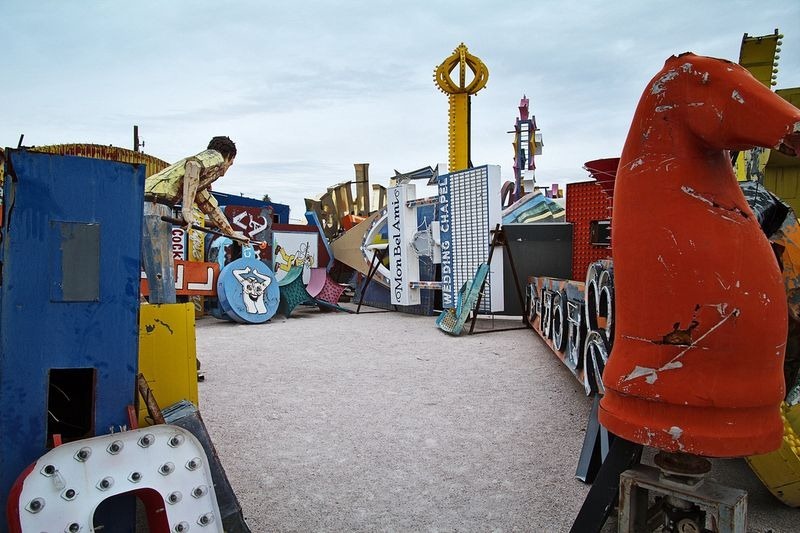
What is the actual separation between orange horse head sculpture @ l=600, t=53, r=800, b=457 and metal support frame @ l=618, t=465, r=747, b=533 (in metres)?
0.16

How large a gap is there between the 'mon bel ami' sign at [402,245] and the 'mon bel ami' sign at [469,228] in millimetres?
711

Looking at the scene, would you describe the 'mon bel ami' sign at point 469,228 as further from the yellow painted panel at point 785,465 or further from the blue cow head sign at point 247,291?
the yellow painted panel at point 785,465

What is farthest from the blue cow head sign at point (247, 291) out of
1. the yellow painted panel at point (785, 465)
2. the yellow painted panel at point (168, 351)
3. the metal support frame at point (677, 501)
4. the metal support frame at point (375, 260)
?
the metal support frame at point (677, 501)

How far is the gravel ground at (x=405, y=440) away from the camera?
238cm

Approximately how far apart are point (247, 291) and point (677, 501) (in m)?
7.56

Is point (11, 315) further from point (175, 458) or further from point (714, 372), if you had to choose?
point (714, 372)

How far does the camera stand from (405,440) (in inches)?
130

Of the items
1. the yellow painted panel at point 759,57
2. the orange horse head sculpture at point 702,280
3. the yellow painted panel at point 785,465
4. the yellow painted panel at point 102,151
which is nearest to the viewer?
the orange horse head sculpture at point 702,280

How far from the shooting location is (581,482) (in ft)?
8.68

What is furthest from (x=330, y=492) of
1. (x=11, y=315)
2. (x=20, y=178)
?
(x=20, y=178)

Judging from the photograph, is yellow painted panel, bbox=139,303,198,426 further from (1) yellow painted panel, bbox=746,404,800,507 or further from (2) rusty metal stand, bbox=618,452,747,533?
(1) yellow painted panel, bbox=746,404,800,507

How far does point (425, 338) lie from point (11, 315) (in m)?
5.73

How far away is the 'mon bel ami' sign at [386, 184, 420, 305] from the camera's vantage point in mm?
9305

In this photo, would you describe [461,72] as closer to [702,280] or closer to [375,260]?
[375,260]
